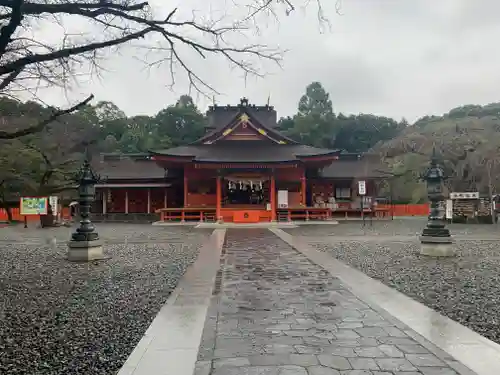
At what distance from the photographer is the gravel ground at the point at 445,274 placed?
581cm

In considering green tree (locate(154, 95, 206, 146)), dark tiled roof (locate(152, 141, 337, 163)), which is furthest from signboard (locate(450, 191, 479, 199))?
green tree (locate(154, 95, 206, 146))

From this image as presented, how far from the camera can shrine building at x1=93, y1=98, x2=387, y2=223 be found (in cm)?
2773

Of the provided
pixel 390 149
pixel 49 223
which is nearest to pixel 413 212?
pixel 390 149

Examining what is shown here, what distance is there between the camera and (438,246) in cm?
1105

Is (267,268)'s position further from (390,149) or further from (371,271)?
(390,149)

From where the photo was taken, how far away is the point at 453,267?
9531 mm

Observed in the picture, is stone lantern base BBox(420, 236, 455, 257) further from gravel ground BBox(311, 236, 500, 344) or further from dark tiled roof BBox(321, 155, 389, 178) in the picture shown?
dark tiled roof BBox(321, 155, 389, 178)

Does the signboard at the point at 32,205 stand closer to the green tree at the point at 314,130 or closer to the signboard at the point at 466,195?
the signboard at the point at 466,195

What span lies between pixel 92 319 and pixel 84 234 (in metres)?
5.95

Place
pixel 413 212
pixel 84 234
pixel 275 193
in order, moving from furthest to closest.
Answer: pixel 413 212 → pixel 275 193 → pixel 84 234

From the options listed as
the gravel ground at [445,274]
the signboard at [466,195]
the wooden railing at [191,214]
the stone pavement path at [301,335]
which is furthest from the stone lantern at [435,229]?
the wooden railing at [191,214]

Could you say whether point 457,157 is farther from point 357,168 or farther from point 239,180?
point 239,180

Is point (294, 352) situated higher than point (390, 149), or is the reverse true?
point (390, 149)

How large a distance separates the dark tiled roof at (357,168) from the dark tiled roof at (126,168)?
13.4 meters
